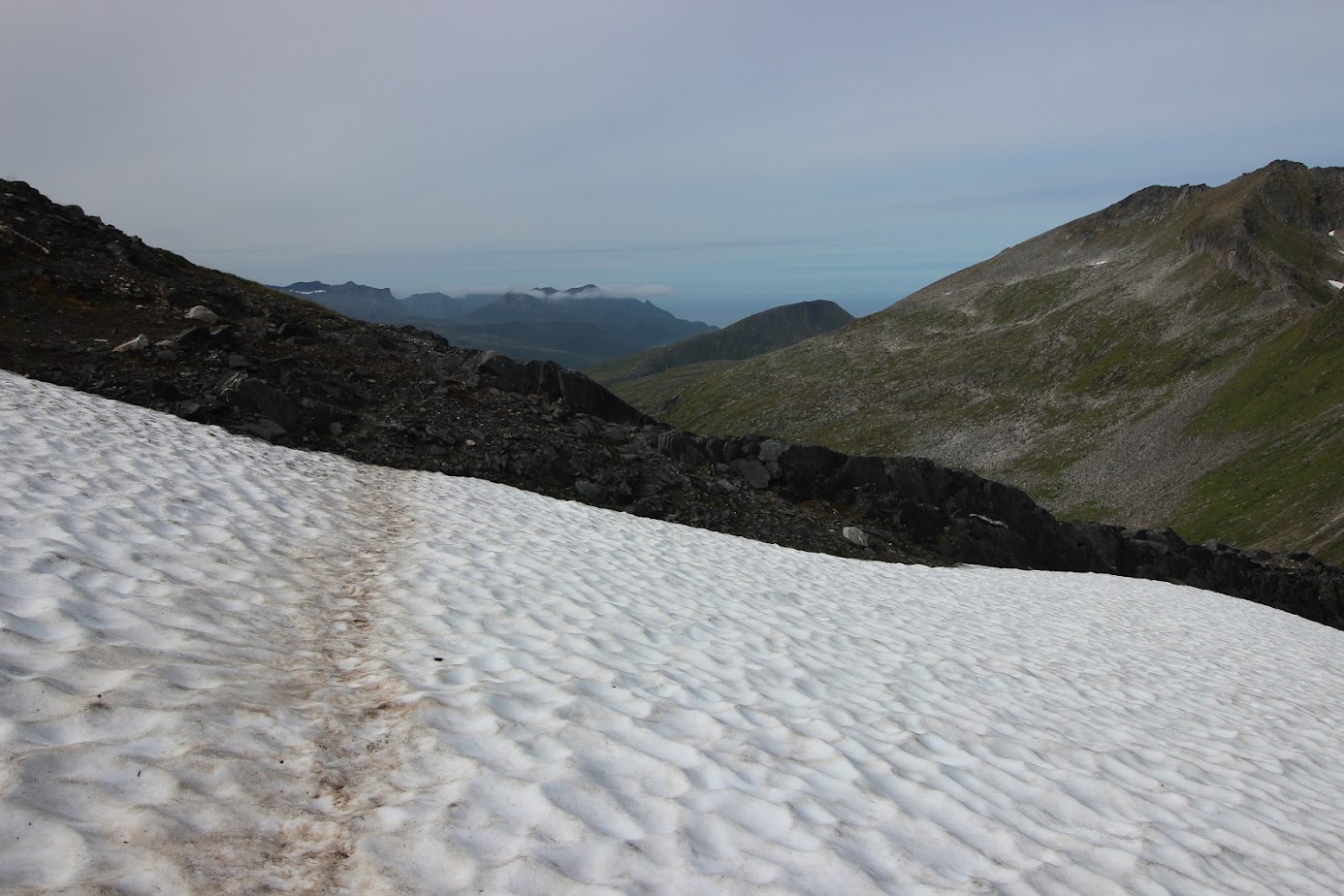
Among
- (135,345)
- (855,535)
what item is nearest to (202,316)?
(135,345)

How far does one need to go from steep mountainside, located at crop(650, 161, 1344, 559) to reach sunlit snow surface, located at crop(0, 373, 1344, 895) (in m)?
56.4

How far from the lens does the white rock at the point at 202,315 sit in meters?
26.9

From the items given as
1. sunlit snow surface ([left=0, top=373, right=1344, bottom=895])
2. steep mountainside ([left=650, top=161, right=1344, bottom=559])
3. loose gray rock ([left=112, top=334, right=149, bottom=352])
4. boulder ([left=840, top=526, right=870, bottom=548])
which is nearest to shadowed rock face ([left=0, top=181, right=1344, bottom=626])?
boulder ([left=840, top=526, right=870, bottom=548])

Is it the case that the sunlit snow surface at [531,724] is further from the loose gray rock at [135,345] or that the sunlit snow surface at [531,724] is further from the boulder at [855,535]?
the boulder at [855,535]

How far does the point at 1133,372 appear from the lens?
114125 millimetres

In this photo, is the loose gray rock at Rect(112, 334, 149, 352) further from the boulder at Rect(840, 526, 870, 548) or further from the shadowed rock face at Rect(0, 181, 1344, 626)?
the boulder at Rect(840, 526, 870, 548)

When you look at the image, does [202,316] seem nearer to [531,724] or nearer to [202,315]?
[202,315]

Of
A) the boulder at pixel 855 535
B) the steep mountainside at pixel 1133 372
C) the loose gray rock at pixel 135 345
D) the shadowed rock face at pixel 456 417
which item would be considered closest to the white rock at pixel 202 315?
the shadowed rock face at pixel 456 417

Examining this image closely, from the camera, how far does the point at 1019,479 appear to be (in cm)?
9831

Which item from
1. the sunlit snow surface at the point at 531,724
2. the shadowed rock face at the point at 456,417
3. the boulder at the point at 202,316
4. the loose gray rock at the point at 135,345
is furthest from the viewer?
the boulder at the point at 202,316

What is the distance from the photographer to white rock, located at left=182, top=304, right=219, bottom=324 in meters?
26.9

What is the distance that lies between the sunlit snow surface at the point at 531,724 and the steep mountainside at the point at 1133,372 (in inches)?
2219

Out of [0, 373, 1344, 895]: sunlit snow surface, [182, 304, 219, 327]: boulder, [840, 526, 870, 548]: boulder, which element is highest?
[182, 304, 219, 327]: boulder

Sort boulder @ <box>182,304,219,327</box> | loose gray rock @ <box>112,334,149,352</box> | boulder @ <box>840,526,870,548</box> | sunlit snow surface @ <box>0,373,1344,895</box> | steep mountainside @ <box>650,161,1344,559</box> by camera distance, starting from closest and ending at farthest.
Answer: sunlit snow surface @ <box>0,373,1344,895</box>
loose gray rock @ <box>112,334,149,352</box>
boulder @ <box>840,526,870,548</box>
boulder @ <box>182,304,219,327</box>
steep mountainside @ <box>650,161,1344,559</box>
